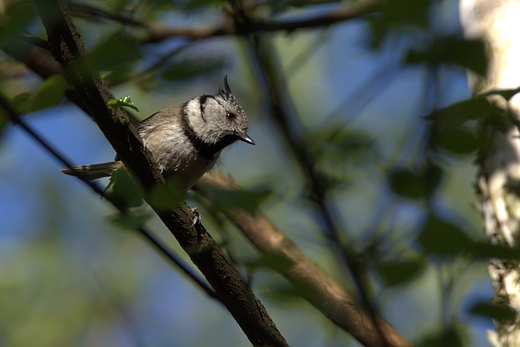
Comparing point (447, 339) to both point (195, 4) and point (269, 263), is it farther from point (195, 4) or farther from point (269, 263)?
point (195, 4)

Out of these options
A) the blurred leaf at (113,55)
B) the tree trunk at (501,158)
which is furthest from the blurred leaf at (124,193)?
the tree trunk at (501,158)

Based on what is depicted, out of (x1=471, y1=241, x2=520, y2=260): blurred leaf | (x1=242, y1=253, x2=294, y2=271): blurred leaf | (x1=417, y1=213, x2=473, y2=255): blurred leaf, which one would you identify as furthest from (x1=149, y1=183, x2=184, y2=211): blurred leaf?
(x1=471, y1=241, x2=520, y2=260): blurred leaf

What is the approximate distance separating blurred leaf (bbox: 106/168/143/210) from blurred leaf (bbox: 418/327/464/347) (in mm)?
1018

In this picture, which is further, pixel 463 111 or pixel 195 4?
pixel 195 4

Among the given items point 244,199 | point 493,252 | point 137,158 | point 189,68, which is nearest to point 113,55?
point 189,68

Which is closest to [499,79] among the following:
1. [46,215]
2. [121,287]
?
[121,287]

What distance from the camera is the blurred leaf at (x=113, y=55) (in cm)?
149

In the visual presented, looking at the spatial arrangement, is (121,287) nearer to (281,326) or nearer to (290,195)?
(281,326)

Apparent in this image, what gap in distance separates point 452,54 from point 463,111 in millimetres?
262

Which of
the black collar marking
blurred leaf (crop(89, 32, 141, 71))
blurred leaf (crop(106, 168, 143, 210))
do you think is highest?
the black collar marking

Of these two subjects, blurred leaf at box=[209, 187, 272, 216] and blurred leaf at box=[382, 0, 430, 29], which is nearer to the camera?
blurred leaf at box=[382, 0, 430, 29]

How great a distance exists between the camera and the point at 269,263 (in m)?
1.46

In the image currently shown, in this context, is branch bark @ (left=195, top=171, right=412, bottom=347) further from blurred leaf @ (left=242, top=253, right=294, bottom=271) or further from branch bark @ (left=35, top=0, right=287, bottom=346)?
branch bark @ (left=35, top=0, right=287, bottom=346)

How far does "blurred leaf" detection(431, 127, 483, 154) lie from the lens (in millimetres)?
1386
